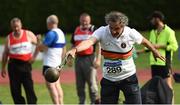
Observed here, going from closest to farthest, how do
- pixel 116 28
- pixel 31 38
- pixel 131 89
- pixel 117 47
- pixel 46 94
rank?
pixel 116 28 < pixel 117 47 < pixel 131 89 < pixel 31 38 < pixel 46 94

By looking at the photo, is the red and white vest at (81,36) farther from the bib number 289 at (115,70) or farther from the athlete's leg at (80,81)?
the bib number 289 at (115,70)

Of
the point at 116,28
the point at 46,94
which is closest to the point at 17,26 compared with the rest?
the point at 46,94

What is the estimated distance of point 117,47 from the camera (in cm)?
860

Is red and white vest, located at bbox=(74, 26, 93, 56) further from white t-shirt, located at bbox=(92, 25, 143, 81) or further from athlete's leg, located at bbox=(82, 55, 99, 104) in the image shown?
white t-shirt, located at bbox=(92, 25, 143, 81)

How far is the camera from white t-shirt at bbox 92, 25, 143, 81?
28.2 feet

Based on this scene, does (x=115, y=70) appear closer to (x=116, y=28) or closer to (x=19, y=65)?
(x=116, y=28)

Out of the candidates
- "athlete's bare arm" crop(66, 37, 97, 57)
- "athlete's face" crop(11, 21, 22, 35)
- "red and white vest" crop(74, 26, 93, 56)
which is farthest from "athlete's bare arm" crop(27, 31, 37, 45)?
"athlete's bare arm" crop(66, 37, 97, 57)

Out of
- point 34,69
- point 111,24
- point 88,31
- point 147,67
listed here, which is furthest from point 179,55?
point 111,24

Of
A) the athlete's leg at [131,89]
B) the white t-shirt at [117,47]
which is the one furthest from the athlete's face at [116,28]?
the athlete's leg at [131,89]

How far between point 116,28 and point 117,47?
0.91 ft

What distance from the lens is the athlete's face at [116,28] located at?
8484mm

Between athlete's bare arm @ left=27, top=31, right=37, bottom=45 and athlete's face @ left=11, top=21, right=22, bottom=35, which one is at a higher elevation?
athlete's face @ left=11, top=21, right=22, bottom=35

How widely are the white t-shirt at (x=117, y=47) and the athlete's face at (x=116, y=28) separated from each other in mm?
53

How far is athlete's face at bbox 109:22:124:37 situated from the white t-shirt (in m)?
0.05
